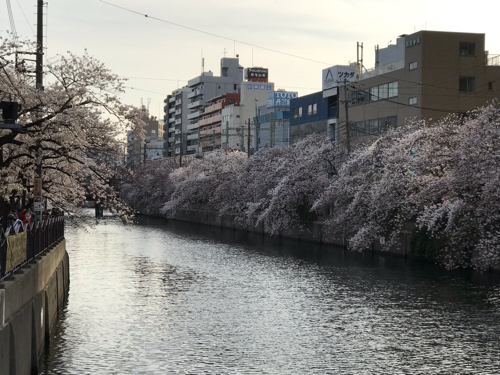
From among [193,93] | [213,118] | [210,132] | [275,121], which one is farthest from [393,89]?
[193,93]

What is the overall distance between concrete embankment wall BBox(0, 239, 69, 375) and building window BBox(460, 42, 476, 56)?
5929cm

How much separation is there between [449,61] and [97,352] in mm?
61561

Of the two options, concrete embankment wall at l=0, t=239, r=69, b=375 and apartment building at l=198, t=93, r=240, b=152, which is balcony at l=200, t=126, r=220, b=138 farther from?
concrete embankment wall at l=0, t=239, r=69, b=375

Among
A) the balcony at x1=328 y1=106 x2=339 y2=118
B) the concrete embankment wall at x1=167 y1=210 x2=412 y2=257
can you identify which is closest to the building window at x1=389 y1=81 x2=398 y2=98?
the balcony at x1=328 y1=106 x2=339 y2=118

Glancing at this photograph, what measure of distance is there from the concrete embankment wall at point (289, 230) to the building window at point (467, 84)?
23.0m

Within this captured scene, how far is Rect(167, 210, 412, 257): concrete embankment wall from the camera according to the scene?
2069 inches

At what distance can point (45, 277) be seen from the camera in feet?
78.8

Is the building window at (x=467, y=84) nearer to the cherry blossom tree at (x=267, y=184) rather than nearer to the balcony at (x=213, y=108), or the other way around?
the cherry blossom tree at (x=267, y=184)

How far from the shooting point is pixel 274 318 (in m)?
29.1

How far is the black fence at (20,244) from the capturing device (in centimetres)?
1617

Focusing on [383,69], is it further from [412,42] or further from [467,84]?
[467,84]

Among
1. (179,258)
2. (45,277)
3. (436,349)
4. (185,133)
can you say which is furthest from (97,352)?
(185,133)

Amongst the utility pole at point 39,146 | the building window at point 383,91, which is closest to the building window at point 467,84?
the building window at point 383,91

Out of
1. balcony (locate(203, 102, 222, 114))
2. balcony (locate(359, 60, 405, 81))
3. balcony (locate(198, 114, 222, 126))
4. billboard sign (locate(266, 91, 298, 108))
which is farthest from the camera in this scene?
balcony (locate(203, 102, 222, 114))
